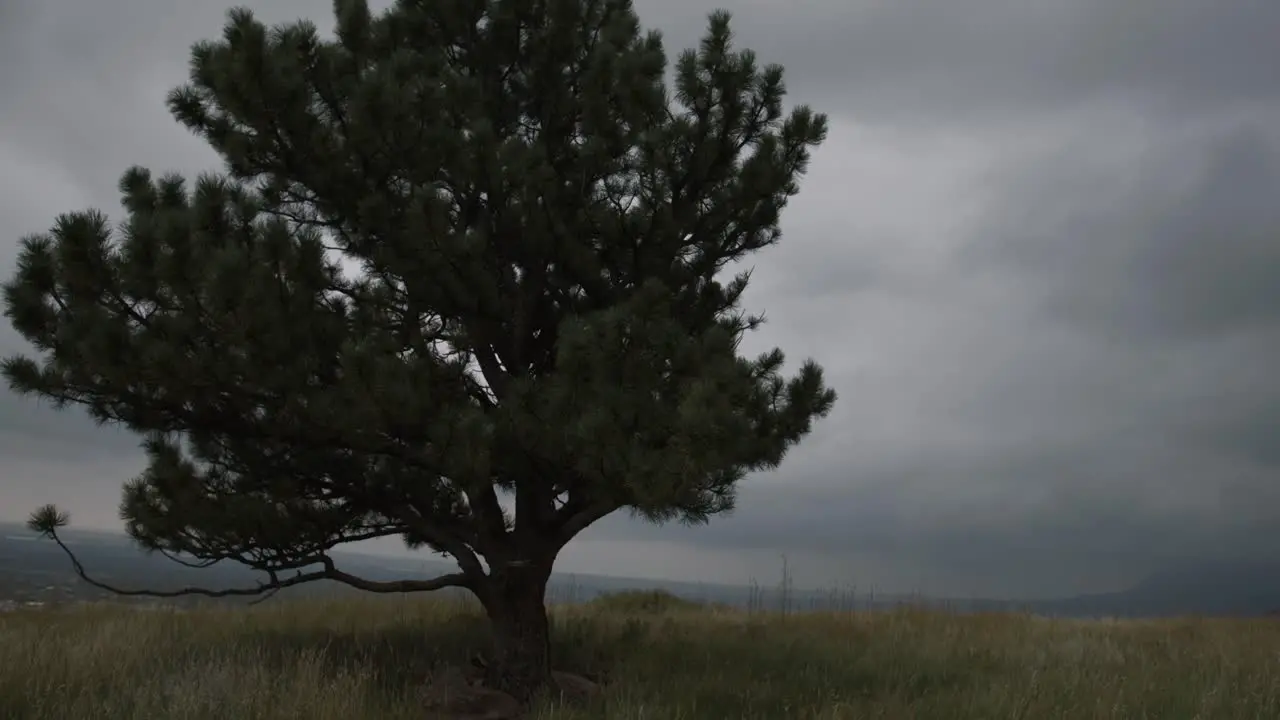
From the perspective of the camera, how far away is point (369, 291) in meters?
6.92

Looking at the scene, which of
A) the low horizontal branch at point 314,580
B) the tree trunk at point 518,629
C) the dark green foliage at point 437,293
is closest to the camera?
the dark green foliage at point 437,293

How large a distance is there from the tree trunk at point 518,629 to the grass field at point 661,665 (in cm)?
61

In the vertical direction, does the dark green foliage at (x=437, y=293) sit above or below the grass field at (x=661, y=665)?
above

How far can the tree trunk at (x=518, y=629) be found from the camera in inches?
266

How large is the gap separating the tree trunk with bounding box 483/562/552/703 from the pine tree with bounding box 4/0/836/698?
0.07 ft

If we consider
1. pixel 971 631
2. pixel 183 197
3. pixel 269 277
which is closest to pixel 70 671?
pixel 269 277

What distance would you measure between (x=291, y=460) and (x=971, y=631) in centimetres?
756

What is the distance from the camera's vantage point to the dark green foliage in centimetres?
545

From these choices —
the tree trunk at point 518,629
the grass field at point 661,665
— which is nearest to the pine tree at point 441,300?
the tree trunk at point 518,629

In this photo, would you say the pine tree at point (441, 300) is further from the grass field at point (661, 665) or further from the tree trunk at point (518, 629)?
the grass field at point (661, 665)

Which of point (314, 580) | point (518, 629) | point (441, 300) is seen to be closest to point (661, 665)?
point (518, 629)

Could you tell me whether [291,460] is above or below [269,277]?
below

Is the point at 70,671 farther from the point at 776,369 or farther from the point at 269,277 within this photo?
the point at 776,369

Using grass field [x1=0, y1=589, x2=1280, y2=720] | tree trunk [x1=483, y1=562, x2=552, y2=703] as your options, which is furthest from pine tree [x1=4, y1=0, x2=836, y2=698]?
grass field [x1=0, y1=589, x2=1280, y2=720]
